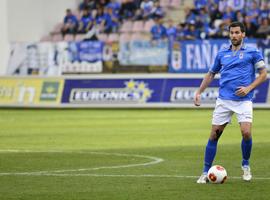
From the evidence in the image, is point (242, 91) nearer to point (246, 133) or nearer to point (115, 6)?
point (246, 133)

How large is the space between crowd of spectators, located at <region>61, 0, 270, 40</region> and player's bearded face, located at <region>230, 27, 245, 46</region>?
23.0 metres

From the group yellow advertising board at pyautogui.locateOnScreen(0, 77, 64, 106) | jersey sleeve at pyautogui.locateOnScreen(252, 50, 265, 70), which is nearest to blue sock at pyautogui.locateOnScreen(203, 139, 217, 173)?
jersey sleeve at pyautogui.locateOnScreen(252, 50, 265, 70)

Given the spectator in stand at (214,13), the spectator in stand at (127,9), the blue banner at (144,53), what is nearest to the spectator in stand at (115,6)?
the spectator in stand at (127,9)

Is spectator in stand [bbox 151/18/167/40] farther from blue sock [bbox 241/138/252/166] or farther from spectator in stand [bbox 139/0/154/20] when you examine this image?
blue sock [bbox 241/138/252/166]

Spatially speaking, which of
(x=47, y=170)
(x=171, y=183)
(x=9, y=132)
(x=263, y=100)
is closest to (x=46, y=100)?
(x=263, y=100)

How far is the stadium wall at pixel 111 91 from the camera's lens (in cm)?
3145

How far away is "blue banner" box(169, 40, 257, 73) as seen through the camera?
34625 millimetres

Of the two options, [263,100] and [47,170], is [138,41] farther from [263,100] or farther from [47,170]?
[47,170]

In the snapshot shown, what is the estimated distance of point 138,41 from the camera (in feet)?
120

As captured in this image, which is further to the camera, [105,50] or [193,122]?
[105,50]

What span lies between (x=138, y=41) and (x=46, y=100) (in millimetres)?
5373

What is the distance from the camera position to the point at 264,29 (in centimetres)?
3506

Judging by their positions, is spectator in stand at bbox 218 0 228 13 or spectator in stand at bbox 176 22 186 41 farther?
spectator in stand at bbox 218 0 228 13

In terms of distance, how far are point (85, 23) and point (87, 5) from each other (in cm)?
286
